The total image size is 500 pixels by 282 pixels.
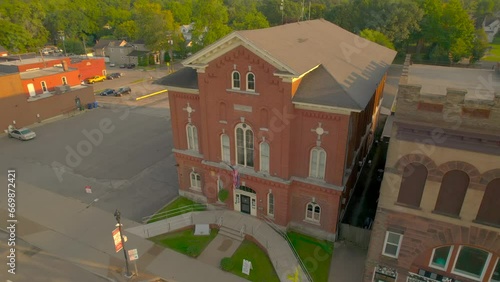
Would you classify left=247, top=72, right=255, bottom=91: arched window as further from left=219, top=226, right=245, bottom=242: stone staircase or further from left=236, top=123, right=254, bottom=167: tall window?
left=219, top=226, right=245, bottom=242: stone staircase

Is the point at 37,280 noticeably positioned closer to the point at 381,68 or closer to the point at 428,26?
the point at 381,68

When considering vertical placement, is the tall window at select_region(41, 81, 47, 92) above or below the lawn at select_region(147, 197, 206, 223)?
above

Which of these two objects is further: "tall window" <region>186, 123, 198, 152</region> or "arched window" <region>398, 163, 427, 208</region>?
"tall window" <region>186, 123, 198, 152</region>

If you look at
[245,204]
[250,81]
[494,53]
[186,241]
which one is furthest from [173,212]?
[494,53]

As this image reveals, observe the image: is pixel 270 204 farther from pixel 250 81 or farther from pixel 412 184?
pixel 412 184

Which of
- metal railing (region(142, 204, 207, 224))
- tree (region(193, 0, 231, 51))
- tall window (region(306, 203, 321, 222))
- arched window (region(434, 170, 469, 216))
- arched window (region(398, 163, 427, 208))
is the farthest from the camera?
tree (region(193, 0, 231, 51))

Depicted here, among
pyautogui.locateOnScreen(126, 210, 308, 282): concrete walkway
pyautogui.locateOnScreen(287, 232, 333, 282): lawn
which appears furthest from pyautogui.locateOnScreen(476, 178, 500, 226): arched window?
pyautogui.locateOnScreen(126, 210, 308, 282): concrete walkway
